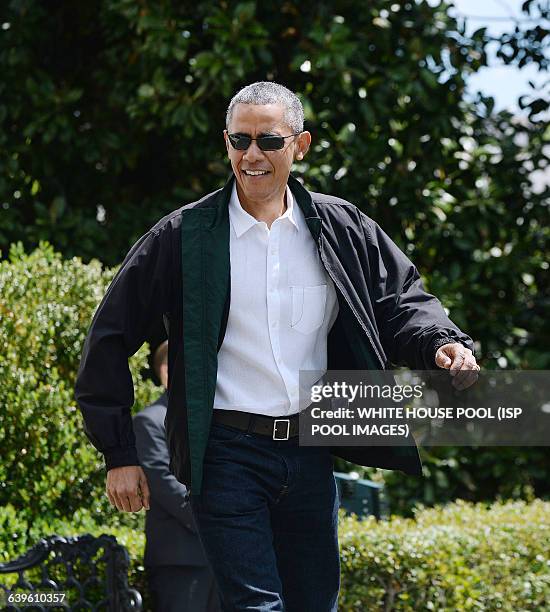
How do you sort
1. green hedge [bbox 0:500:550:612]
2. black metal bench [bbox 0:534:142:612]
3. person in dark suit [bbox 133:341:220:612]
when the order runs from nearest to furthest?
black metal bench [bbox 0:534:142:612] < person in dark suit [bbox 133:341:220:612] < green hedge [bbox 0:500:550:612]

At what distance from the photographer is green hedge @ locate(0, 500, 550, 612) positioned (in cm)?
469

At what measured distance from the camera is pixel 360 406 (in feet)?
10.8

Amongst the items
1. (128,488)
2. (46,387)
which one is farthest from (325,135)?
(128,488)

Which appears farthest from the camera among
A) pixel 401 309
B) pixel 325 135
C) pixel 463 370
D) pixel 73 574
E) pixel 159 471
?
pixel 325 135

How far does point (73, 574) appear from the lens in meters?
4.40

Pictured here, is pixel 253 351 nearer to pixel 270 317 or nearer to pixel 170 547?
pixel 270 317

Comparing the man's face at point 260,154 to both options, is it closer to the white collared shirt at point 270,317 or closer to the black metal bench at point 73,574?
the white collared shirt at point 270,317

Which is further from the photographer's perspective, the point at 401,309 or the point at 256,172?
the point at 401,309

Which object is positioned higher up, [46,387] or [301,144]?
[301,144]

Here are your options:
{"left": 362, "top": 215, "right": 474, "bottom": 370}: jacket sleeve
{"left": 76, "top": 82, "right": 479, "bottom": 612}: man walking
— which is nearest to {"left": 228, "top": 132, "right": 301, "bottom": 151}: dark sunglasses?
{"left": 76, "top": 82, "right": 479, "bottom": 612}: man walking

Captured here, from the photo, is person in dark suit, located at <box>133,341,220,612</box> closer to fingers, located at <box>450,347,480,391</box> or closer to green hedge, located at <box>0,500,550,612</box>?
green hedge, located at <box>0,500,550,612</box>

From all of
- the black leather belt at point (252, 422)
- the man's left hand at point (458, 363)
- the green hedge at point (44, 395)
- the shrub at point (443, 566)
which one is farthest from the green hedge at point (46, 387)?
the man's left hand at point (458, 363)

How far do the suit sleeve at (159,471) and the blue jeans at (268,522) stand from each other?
134cm

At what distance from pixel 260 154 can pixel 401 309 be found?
616 millimetres
